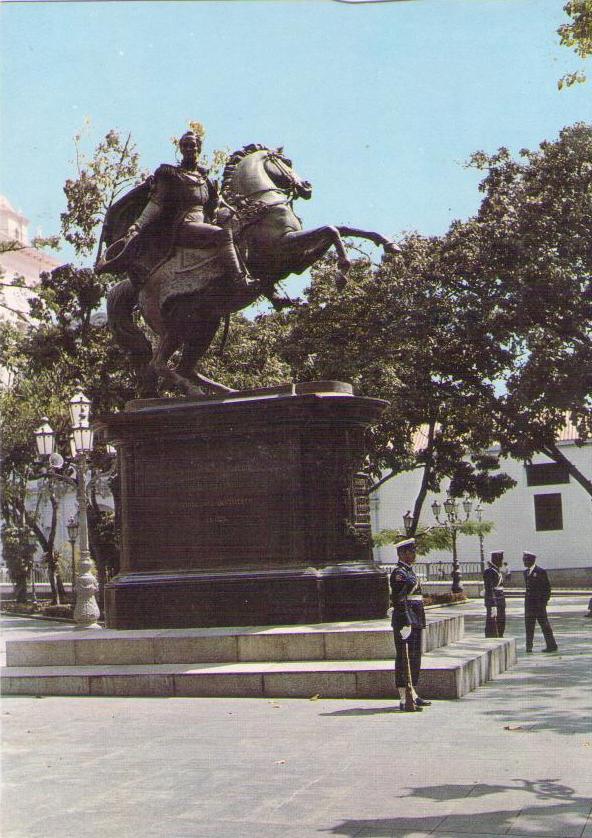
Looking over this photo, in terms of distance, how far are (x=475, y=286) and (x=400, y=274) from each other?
203 cm

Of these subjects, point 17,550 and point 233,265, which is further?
point 17,550

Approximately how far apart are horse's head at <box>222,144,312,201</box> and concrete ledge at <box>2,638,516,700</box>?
5.35 m

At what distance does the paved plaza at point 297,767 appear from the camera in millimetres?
5742

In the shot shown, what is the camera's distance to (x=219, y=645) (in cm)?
1101

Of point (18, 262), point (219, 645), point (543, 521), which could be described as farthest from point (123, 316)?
point (543, 521)

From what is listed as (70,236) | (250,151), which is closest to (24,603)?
(70,236)

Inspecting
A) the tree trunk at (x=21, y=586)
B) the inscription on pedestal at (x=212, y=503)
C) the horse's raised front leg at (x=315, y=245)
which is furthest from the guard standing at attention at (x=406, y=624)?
the tree trunk at (x=21, y=586)

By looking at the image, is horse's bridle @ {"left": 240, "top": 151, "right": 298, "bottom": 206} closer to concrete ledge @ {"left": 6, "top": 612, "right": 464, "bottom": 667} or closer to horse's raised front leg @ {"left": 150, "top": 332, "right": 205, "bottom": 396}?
horse's raised front leg @ {"left": 150, "top": 332, "right": 205, "bottom": 396}

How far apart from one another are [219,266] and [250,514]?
9.01ft

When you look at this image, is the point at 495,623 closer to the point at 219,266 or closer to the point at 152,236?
the point at 219,266

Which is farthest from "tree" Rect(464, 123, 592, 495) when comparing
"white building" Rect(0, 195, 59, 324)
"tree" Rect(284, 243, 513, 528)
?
"white building" Rect(0, 195, 59, 324)

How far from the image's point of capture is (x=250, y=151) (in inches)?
534

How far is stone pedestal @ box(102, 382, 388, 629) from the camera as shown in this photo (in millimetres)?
11602

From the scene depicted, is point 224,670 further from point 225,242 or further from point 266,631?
point 225,242
